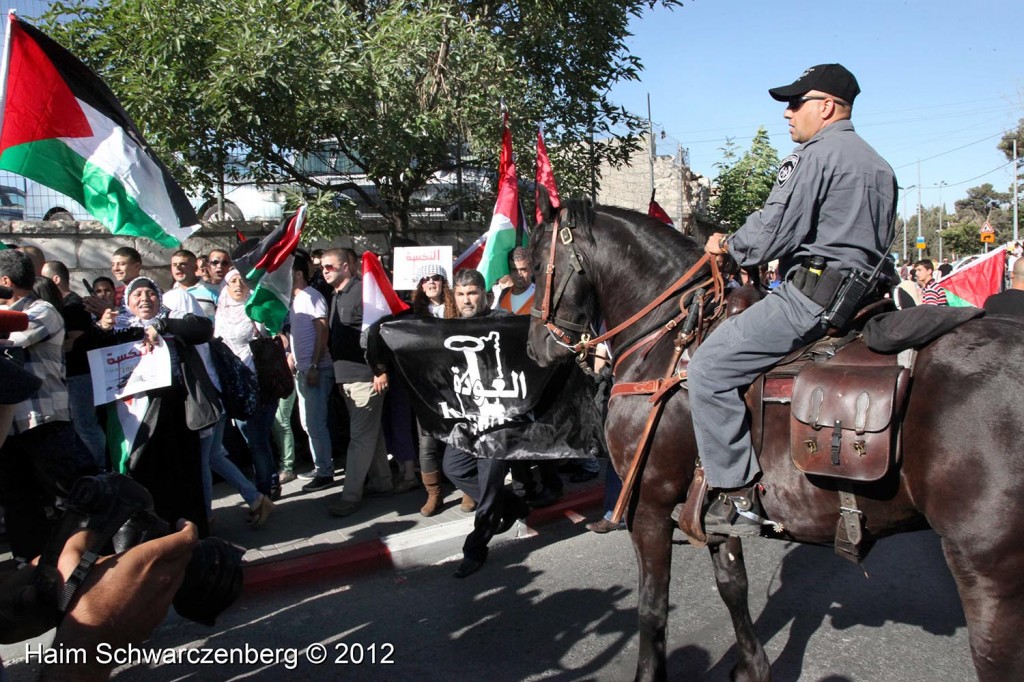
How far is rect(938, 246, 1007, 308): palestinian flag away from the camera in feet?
32.5

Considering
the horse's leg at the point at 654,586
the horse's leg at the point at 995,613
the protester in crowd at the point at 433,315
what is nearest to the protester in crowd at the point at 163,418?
the protester in crowd at the point at 433,315

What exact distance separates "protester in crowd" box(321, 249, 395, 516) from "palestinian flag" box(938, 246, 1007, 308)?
7.46 meters

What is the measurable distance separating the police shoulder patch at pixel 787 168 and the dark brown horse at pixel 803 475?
77cm

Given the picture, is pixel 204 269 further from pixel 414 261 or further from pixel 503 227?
pixel 503 227

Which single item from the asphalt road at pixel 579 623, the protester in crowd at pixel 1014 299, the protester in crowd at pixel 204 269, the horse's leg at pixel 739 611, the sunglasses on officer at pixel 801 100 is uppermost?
the sunglasses on officer at pixel 801 100

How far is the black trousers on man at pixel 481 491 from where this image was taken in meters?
5.44

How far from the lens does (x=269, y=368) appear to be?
654cm

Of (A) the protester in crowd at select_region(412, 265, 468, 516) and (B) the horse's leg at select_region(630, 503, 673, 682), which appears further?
(A) the protester in crowd at select_region(412, 265, 468, 516)

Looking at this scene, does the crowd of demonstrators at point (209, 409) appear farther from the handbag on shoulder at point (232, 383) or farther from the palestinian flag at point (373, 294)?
the palestinian flag at point (373, 294)

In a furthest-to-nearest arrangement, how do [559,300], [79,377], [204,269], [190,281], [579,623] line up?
1. [204,269]
2. [190,281]
3. [79,377]
4. [579,623]
5. [559,300]

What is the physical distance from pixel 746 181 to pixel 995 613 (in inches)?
503

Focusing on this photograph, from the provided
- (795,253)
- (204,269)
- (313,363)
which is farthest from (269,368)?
(795,253)

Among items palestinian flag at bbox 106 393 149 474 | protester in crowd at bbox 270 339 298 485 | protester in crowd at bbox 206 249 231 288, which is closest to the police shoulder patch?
palestinian flag at bbox 106 393 149 474

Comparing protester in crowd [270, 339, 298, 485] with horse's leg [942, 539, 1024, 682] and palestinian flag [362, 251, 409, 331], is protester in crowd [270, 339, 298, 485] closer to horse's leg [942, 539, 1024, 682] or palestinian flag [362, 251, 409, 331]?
palestinian flag [362, 251, 409, 331]
